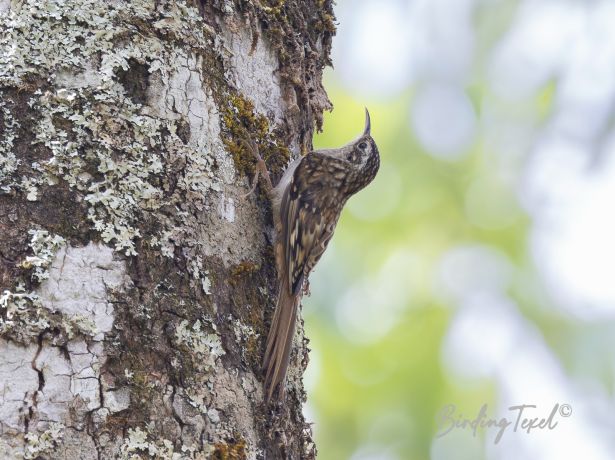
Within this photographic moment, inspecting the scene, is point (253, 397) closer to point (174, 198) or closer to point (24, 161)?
point (174, 198)

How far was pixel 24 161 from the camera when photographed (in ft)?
5.66

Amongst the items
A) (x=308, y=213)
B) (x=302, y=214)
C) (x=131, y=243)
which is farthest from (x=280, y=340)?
(x=308, y=213)

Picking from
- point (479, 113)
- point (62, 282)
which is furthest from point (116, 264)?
point (479, 113)

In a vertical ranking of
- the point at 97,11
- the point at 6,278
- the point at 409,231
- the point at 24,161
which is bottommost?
the point at 6,278

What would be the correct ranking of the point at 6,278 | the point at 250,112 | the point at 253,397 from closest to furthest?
the point at 6,278
the point at 253,397
the point at 250,112

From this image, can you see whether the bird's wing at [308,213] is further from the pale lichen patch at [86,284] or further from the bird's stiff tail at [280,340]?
the pale lichen patch at [86,284]

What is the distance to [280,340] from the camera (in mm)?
2002

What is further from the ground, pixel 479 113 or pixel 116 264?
pixel 479 113

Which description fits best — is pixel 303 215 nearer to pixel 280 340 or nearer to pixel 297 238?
pixel 297 238

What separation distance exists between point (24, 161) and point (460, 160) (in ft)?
9.96

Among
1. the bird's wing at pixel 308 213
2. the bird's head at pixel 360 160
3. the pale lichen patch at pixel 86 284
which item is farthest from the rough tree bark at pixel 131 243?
the bird's head at pixel 360 160

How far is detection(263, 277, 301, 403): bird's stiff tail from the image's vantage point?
75.9 inches

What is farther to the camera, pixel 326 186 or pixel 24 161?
pixel 326 186

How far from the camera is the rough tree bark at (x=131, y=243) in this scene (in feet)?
5.17
